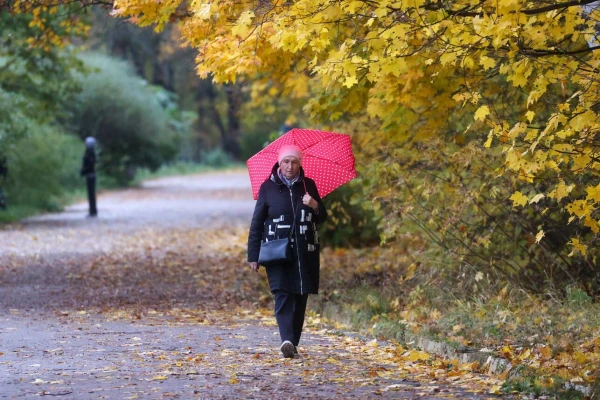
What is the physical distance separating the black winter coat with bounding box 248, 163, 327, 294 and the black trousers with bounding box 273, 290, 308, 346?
0.10 metres

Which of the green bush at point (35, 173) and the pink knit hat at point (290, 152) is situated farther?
the green bush at point (35, 173)

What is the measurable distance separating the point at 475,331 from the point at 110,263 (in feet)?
28.5

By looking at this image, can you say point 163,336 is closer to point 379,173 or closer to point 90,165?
point 379,173

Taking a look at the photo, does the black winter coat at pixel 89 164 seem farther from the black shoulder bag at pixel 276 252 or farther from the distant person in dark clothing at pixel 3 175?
the black shoulder bag at pixel 276 252

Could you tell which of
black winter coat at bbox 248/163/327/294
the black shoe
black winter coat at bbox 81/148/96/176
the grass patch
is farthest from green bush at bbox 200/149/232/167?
the black shoe

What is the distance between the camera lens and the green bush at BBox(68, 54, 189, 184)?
4094cm

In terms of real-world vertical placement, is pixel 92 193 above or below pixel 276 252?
below

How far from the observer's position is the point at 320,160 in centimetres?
934

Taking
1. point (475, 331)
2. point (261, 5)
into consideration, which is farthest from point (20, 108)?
point (475, 331)

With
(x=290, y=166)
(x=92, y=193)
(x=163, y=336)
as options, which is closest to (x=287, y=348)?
(x=290, y=166)

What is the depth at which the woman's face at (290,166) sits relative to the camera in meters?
8.66

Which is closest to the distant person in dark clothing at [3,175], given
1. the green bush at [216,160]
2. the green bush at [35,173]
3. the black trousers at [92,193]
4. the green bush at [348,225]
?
the green bush at [35,173]

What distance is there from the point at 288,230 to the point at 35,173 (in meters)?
20.3

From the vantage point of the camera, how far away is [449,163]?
11461 mm
